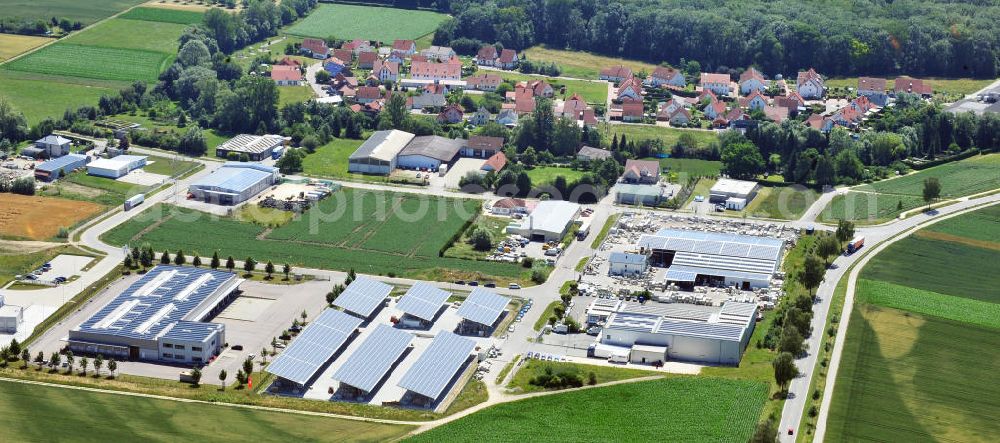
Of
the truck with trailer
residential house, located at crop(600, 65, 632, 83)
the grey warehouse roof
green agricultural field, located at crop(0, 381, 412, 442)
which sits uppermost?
residential house, located at crop(600, 65, 632, 83)

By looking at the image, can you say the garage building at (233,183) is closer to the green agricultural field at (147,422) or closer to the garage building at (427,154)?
the garage building at (427,154)

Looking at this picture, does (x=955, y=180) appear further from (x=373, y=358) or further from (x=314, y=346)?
(x=314, y=346)

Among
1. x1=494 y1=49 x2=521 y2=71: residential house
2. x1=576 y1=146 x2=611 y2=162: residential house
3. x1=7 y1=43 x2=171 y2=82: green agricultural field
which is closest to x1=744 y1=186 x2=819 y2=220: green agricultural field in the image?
x1=576 y1=146 x2=611 y2=162: residential house

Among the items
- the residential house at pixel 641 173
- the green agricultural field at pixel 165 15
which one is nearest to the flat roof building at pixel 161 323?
the residential house at pixel 641 173

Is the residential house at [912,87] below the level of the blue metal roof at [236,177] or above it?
above

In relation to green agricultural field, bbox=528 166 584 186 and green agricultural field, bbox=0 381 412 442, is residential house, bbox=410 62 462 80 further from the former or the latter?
green agricultural field, bbox=0 381 412 442
